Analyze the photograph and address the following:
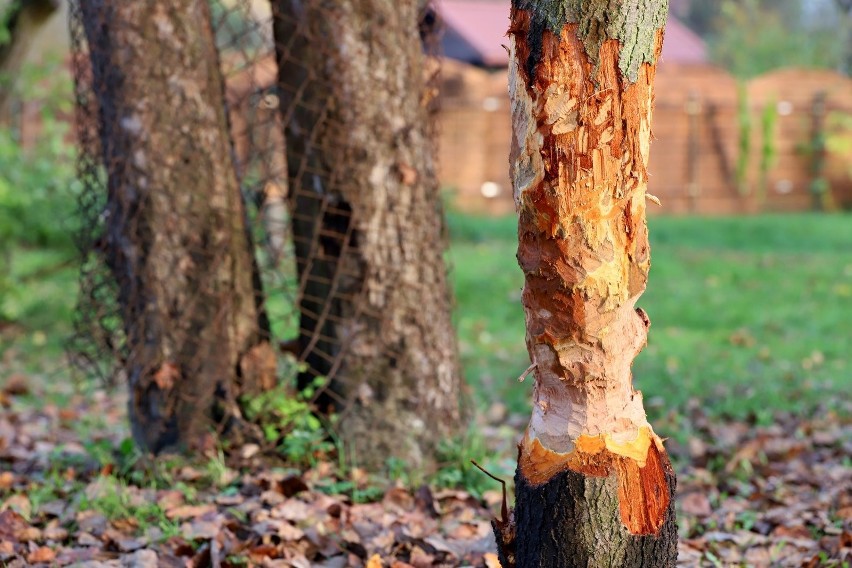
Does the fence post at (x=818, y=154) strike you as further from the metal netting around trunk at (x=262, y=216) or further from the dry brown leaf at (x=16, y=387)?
the metal netting around trunk at (x=262, y=216)

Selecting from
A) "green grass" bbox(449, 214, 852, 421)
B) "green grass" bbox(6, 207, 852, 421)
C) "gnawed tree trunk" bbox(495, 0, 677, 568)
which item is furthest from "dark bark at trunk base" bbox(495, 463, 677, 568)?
"green grass" bbox(449, 214, 852, 421)

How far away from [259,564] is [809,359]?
198 inches

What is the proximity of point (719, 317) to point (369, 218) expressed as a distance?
18.5 feet

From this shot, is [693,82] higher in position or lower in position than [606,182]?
higher

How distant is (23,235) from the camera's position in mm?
9547

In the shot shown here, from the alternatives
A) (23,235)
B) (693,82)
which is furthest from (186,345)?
(693,82)

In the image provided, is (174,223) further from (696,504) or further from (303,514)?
(696,504)

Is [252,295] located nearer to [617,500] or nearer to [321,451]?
[321,451]

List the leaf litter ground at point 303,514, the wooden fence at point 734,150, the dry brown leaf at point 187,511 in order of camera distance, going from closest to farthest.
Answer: the leaf litter ground at point 303,514 < the dry brown leaf at point 187,511 < the wooden fence at point 734,150

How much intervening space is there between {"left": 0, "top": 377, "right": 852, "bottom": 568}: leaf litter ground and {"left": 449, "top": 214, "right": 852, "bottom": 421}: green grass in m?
1.48

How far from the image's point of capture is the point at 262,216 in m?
3.60

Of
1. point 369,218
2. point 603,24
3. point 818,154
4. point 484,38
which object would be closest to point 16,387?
point 369,218

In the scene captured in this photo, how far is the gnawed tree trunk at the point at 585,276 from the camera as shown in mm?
1995

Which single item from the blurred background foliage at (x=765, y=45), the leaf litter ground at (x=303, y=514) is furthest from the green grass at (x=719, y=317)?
the blurred background foliage at (x=765, y=45)
